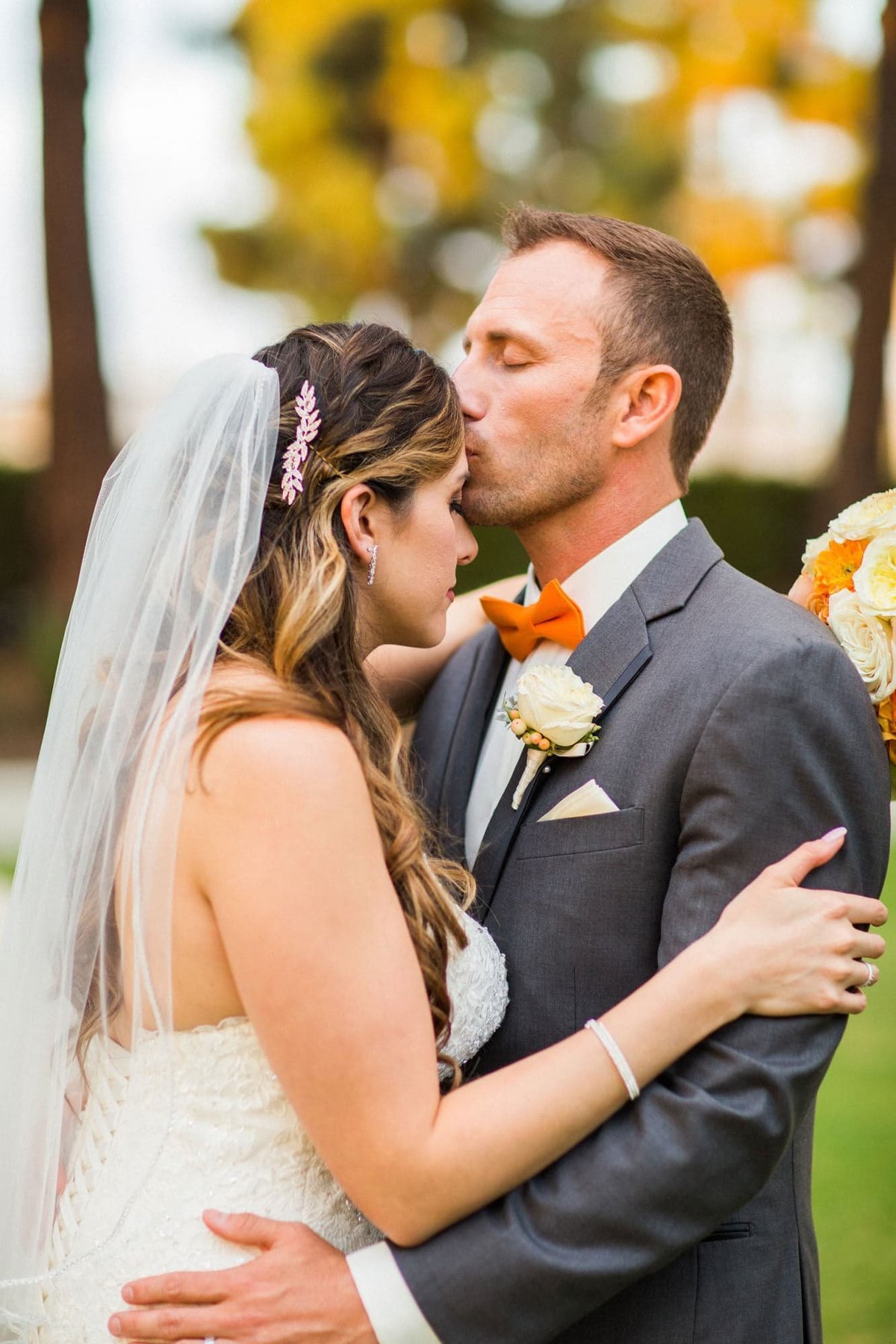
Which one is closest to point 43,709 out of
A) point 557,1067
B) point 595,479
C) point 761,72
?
point 595,479

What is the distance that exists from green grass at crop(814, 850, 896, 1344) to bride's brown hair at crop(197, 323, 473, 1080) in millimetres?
2626

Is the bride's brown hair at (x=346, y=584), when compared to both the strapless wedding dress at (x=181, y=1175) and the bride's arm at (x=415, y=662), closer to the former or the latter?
the strapless wedding dress at (x=181, y=1175)

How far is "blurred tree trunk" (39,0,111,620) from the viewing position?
430 inches

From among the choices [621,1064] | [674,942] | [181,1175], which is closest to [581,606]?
[674,942]

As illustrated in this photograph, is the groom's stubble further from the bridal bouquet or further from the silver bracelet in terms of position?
the silver bracelet

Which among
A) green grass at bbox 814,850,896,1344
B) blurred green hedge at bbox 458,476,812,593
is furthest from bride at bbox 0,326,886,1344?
blurred green hedge at bbox 458,476,812,593

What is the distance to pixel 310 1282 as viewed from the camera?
6.59 ft

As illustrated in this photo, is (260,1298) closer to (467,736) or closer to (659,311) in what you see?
(467,736)

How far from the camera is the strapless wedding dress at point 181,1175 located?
6.81 feet

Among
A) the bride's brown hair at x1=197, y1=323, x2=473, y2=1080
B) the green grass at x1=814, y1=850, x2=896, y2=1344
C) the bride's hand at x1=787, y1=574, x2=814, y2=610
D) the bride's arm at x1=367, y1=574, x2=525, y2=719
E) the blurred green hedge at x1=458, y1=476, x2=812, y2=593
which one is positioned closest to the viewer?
the bride's brown hair at x1=197, y1=323, x2=473, y2=1080

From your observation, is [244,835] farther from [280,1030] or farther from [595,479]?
[595,479]

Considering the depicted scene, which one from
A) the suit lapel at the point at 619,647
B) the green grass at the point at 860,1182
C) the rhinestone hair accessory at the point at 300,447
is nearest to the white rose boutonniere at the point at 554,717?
the suit lapel at the point at 619,647

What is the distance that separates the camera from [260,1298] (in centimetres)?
198

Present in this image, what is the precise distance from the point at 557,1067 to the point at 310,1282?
1.71ft
